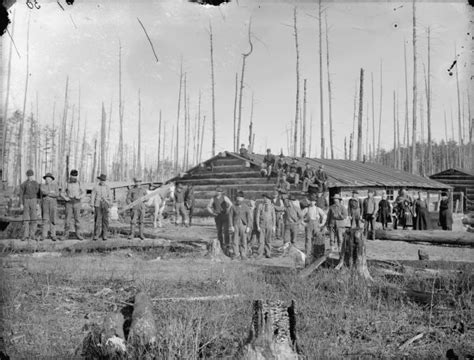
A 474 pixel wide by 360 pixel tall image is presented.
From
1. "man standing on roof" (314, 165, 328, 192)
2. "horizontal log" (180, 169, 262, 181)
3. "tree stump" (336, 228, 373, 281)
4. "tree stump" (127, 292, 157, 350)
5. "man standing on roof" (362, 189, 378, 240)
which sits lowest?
"tree stump" (127, 292, 157, 350)

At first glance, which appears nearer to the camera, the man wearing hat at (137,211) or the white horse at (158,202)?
the man wearing hat at (137,211)

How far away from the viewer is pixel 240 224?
12.0m

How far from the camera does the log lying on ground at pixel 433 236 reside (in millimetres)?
9148

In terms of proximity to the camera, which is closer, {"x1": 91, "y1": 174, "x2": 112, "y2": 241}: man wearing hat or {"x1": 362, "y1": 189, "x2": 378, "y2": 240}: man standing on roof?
{"x1": 91, "y1": 174, "x2": 112, "y2": 241}: man wearing hat

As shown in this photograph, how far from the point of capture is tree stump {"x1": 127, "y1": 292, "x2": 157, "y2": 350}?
434 cm

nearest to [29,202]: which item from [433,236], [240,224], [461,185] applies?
[240,224]

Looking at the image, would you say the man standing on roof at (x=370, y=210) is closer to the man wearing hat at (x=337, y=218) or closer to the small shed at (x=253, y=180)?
the small shed at (x=253, y=180)

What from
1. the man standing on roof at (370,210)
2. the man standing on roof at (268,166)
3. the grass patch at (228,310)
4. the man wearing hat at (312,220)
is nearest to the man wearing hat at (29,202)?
the grass patch at (228,310)

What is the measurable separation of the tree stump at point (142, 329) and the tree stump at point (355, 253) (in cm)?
398

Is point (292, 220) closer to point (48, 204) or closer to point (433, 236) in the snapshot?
point (433, 236)

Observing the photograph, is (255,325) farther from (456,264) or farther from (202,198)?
(202,198)

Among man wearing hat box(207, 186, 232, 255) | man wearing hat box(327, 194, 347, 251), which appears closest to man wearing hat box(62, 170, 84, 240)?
man wearing hat box(207, 186, 232, 255)

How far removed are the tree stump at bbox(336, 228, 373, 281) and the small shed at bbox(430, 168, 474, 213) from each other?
26.5 m

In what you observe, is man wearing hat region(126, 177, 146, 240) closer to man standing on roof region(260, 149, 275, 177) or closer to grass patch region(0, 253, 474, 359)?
grass patch region(0, 253, 474, 359)
